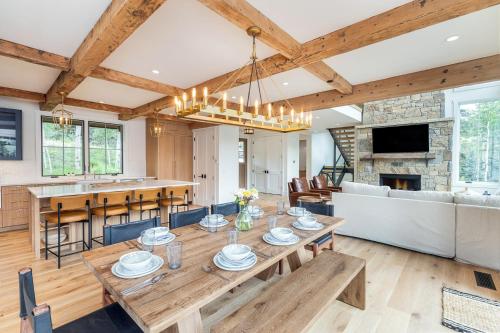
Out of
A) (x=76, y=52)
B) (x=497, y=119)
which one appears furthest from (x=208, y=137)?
(x=497, y=119)

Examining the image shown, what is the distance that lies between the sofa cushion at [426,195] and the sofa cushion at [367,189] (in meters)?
0.11

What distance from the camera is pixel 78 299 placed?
7.30 feet

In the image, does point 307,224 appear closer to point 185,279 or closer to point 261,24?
point 185,279

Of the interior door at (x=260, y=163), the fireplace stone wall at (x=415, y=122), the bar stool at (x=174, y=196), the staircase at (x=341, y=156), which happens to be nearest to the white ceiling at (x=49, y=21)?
the bar stool at (x=174, y=196)

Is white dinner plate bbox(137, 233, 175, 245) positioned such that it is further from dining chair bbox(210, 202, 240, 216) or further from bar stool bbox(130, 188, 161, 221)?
bar stool bbox(130, 188, 161, 221)

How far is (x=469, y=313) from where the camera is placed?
2014 millimetres

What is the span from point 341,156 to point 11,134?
1039cm

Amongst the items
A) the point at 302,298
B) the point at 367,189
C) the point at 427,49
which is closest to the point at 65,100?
the point at 302,298

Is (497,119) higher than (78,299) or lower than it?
higher

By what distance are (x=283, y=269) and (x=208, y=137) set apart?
14.8 ft

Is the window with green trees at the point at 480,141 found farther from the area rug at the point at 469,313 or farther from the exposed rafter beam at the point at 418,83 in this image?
the area rug at the point at 469,313

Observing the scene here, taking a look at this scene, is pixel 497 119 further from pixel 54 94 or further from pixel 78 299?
pixel 54 94

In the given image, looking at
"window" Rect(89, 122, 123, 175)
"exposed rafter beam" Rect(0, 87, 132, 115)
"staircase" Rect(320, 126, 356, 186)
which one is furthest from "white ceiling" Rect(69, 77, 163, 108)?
"staircase" Rect(320, 126, 356, 186)

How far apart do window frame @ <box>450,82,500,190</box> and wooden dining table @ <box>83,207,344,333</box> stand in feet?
20.3
